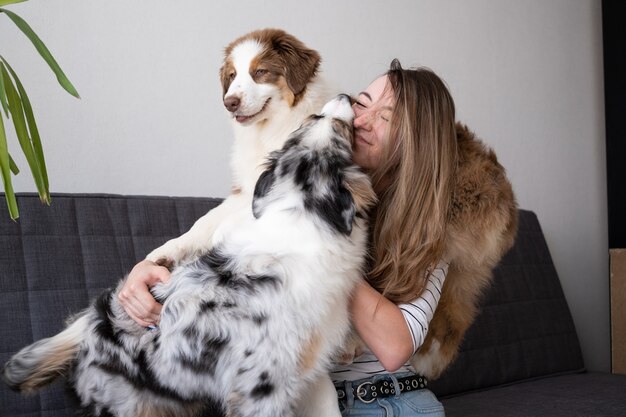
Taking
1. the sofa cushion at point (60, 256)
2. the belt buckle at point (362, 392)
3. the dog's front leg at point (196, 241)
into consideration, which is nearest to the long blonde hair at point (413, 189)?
the belt buckle at point (362, 392)

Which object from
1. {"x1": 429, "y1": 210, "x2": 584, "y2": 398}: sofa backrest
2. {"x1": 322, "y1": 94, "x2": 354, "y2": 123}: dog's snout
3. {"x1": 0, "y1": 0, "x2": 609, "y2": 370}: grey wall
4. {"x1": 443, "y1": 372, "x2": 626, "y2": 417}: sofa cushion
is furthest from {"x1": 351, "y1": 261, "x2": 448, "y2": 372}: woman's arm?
{"x1": 0, "y1": 0, "x2": 609, "y2": 370}: grey wall

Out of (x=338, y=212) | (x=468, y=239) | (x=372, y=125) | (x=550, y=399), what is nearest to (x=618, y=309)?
(x=550, y=399)

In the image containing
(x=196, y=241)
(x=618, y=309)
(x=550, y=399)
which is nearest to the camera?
(x=196, y=241)

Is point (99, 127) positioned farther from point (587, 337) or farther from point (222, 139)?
point (587, 337)

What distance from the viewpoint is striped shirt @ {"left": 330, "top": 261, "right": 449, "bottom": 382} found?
1.70 metres

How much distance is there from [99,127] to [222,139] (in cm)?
53

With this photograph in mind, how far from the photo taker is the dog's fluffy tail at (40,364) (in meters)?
1.53

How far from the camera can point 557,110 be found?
436 cm

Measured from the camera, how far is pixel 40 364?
1.54 metres

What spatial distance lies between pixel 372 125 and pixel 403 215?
24 cm

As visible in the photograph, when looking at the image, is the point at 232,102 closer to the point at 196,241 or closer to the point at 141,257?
the point at 196,241

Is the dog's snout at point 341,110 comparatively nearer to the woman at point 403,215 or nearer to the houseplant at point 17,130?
the woman at point 403,215

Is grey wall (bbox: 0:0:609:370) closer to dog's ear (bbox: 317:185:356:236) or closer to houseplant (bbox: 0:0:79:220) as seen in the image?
houseplant (bbox: 0:0:79:220)

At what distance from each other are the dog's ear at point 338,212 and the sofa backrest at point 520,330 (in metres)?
1.53
